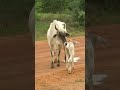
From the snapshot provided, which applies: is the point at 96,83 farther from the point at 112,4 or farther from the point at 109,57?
the point at 112,4

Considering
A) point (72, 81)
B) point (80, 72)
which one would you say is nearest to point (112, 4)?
point (72, 81)

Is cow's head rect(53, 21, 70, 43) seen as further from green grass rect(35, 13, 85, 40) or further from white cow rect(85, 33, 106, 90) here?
white cow rect(85, 33, 106, 90)

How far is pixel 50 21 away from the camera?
9594 mm

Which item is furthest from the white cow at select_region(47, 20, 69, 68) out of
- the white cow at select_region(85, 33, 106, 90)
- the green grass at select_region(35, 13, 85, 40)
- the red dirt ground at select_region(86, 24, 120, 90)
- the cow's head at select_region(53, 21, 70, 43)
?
the red dirt ground at select_region(86, 24, 120, 90)

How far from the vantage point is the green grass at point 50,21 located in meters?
8.93

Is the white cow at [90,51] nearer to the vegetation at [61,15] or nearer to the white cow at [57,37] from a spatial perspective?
the white cow at [57,37]

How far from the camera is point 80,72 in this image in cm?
532

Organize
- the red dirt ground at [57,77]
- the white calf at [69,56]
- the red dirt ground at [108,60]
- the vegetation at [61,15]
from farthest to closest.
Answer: the vegetation at [61,15], the white calf at [69,56], the red dirt ground at [57,77], the red dirt ground at [108,60]

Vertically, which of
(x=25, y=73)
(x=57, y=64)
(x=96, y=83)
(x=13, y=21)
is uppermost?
(x=13, y=21)

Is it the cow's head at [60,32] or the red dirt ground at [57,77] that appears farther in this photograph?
the cow's head at [60,32]

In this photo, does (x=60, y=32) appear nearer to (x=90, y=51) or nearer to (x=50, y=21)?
(x=50, y=21)

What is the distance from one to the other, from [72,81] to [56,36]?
1316 millimetres

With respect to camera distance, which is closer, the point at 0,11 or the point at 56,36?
the point at 0,11

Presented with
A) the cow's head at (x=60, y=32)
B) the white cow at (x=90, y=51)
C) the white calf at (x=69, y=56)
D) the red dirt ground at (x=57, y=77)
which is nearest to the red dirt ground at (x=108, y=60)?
the white cow at (x=90, y=51)
